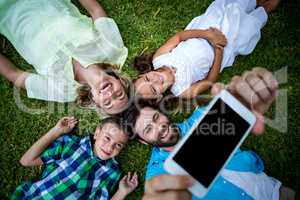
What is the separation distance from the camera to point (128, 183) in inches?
114

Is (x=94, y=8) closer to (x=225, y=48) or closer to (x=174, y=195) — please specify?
(x=225, y=48)

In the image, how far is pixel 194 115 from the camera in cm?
283

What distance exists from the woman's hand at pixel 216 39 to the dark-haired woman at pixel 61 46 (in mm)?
721

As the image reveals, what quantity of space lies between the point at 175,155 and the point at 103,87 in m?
1.00

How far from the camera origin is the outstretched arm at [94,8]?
3.00 meters

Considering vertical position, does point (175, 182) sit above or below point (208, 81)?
above

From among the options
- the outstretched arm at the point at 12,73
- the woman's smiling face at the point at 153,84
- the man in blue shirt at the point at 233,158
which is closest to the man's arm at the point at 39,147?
the outstretched arm at the point at 12,73

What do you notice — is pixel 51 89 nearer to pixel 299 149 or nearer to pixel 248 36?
pixel 248 36

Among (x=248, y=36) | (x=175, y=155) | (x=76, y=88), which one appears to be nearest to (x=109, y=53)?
(x=76, y=88)

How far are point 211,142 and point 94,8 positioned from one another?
1640 mm

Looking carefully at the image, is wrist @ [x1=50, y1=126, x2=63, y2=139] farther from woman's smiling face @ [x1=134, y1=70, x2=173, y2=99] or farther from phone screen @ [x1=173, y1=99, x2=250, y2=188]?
phone screen @ [x1=173, y1=99, x2=250, y2=188]

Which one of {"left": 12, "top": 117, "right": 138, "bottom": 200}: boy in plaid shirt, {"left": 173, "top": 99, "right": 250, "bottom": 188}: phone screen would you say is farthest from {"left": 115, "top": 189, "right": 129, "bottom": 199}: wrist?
{"left": 173, "top": 99, "right": 250, "bottom": 188}: phone screen

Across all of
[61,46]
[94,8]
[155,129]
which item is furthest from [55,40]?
[155,129]

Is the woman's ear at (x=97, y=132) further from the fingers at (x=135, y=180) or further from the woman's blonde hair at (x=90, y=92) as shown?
the fingers at (x=135, y=180)
